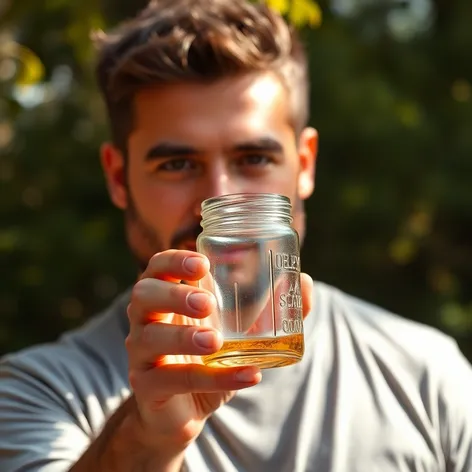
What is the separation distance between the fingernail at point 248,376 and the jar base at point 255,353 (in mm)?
19

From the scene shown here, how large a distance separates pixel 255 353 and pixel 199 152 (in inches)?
33.2

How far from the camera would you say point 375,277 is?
18.7 ft

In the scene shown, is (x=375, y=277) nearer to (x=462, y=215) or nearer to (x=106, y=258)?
(x=462, y=215)

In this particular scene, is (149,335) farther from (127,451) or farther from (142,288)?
(127,451)

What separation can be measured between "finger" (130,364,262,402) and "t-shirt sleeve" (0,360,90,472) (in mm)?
426

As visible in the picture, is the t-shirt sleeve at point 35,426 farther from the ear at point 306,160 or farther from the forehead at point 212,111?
the ear at point 306,160

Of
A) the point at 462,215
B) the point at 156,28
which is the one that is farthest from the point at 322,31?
the point at 156,28

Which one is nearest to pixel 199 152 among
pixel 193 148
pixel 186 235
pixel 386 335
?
pixel 193 148

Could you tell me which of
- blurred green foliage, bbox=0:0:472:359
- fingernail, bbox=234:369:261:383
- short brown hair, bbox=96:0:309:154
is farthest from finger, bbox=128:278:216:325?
blurred green foliage, bbox=0:0:472:359

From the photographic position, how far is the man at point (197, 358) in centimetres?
213

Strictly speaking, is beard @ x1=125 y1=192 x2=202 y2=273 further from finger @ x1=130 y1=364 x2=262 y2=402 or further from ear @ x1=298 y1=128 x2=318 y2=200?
finger @ x1=130 y1=364 x2=262 y2=402

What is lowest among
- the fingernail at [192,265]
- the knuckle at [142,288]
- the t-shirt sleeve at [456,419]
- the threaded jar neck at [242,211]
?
the t-shirt sleeve at [456,419]

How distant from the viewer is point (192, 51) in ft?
8.14

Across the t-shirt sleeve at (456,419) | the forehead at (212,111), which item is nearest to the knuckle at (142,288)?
the forehead at (212,111)
